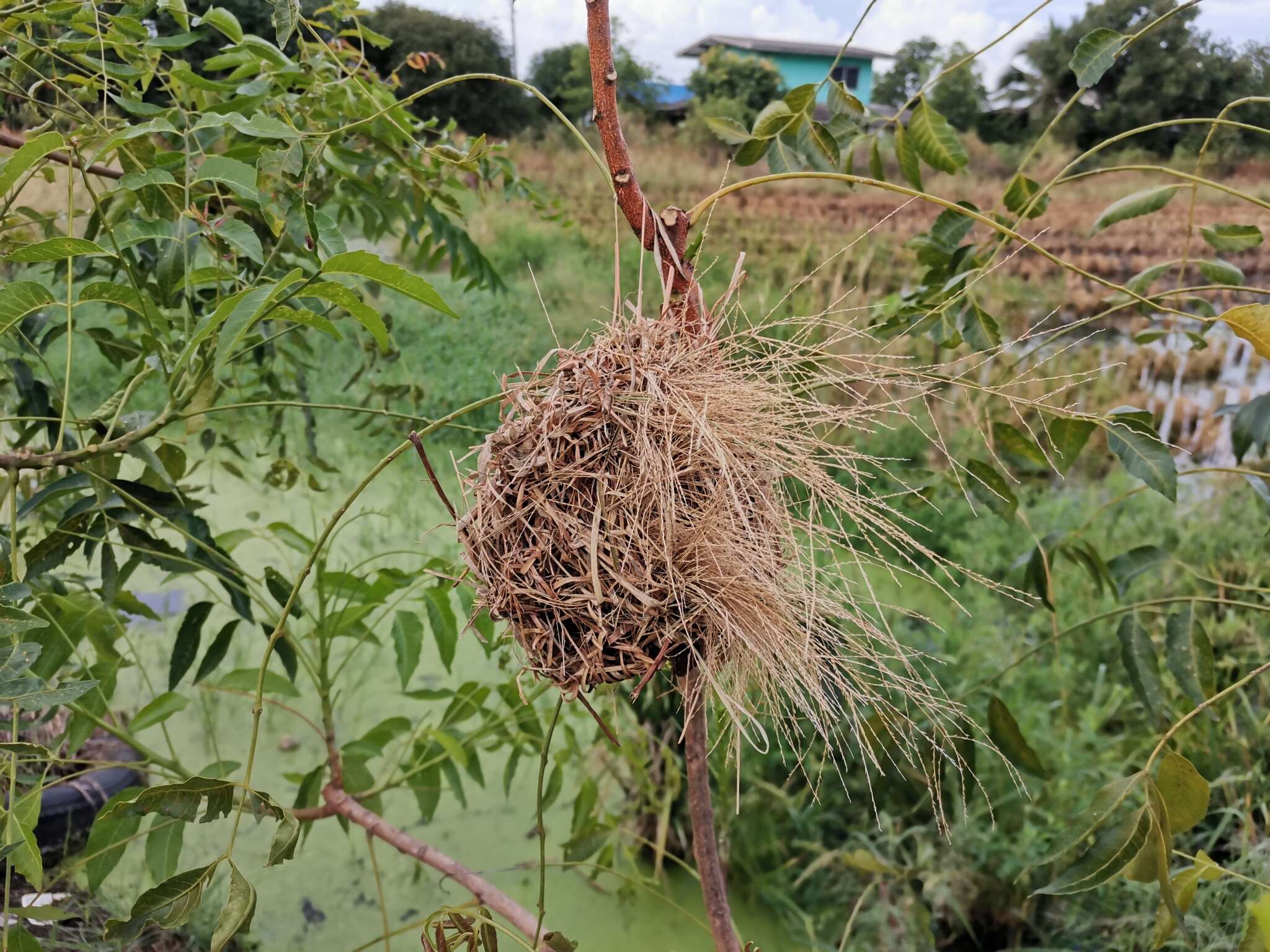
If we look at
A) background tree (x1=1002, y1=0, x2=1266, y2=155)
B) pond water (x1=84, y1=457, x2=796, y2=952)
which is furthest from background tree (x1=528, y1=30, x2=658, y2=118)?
pond water (x1=84, y1=457, x2=796, y2=952)

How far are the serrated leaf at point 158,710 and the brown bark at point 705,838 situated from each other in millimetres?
527

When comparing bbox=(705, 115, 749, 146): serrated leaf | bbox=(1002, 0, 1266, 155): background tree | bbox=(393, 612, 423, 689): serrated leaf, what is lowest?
bbox=(393, 612, 423, 689): serrated leaf

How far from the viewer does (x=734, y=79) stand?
13.9 feet

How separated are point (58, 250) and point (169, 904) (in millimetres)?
418

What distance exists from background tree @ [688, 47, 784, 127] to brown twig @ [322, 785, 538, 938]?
3.78m

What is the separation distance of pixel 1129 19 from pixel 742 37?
2096 mm

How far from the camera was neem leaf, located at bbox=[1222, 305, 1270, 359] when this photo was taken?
575mm

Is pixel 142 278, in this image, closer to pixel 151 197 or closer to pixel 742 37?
pixel 151 197

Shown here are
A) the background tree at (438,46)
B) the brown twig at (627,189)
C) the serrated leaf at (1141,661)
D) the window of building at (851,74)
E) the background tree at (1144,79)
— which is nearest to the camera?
the brown twig at (627,189)

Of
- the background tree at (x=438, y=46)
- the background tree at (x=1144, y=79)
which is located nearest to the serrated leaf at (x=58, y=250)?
the background tree at (x=1144, y=79)

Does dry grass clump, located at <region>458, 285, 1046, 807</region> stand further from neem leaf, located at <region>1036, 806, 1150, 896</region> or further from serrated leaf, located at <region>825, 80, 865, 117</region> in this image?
serrated leaf, located at <region>825, 80, 865, 117</region>

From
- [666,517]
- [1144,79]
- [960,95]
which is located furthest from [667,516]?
[960,95]

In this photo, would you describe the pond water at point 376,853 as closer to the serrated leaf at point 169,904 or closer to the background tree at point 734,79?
the serrated leaf at point 169,904

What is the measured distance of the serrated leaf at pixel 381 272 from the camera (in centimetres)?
53
